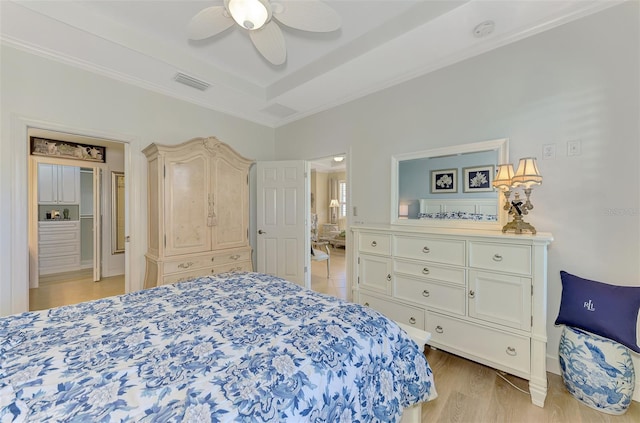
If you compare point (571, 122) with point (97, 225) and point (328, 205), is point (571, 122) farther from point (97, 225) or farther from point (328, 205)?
point (328, 205)

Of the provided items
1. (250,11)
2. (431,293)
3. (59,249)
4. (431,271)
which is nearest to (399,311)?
(431,293)

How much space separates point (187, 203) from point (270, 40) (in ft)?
6.15

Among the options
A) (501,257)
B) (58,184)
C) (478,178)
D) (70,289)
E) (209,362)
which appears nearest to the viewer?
(209,362)

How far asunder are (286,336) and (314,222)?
275 inches

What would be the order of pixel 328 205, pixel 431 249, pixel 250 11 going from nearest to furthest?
1. pixel 250 11
2. pixel 431 249
3. pixel 328 205

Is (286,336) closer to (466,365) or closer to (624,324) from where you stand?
(466,365)

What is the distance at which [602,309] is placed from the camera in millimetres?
1622

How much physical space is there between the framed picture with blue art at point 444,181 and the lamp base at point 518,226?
57cm

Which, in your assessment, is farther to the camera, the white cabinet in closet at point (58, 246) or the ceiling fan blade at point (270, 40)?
the white cabinet in closet at point (58, 246)

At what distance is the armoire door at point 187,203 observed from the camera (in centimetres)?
275

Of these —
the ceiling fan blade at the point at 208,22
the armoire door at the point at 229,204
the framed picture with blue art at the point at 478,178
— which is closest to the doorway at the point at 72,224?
the armoire door at the point at 229,204

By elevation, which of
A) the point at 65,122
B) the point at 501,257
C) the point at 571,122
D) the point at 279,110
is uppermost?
the point at 279,110

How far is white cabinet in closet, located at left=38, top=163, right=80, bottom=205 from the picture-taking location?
503cm

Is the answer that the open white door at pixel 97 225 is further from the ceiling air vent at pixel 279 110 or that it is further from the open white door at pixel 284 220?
the ceiling air vent at pixel 279 110
